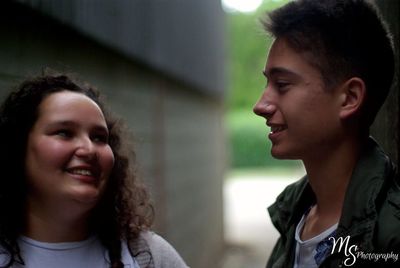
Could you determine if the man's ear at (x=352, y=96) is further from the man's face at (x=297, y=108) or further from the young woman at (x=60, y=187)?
the young woman at (x=60, y=187)

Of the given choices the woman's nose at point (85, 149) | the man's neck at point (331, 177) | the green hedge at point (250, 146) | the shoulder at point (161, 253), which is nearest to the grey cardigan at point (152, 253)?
the shoulder at point (161, 253)

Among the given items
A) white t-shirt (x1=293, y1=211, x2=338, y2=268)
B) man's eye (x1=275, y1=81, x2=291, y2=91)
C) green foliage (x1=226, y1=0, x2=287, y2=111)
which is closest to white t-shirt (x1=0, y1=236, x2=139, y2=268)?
white t-shirt (x1=293, y1=211, x2=338, y2=268)

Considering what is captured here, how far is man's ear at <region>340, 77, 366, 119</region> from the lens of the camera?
5.89 feet

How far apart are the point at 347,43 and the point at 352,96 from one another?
174 millimetres

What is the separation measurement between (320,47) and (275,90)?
0.20 m

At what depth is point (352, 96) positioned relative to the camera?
5.96ft

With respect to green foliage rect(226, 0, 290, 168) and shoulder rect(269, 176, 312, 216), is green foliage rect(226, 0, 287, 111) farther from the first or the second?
shoulder rect(269, 176, 312, 216)

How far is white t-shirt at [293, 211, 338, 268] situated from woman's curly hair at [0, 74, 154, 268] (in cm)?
58

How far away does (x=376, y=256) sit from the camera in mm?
1589

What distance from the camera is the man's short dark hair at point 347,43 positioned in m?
1.82

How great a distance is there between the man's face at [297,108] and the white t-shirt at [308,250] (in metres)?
0.26

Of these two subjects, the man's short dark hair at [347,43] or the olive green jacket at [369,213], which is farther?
the man's short dark hair at [347,43]

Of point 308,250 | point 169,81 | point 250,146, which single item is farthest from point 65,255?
point 250,146

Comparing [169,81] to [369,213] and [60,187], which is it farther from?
[369,213]
